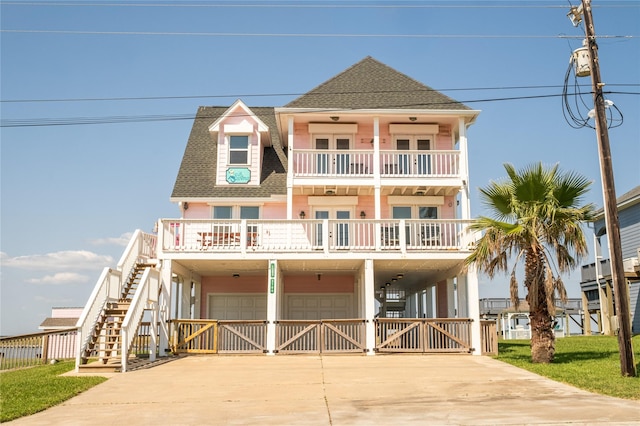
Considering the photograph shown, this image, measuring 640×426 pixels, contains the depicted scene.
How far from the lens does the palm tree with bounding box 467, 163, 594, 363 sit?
608 inches

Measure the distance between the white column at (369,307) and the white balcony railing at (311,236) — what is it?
2.22 ft

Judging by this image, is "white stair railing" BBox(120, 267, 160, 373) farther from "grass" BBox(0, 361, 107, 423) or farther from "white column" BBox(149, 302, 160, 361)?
"grass" BBox(0, 361, 107, 423)

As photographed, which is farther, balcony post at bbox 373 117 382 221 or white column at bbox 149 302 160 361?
balcony post at bbox 373 117 382 221

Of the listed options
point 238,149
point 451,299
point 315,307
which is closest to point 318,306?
point 315,307

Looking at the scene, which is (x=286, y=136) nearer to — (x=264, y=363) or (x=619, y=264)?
(x=264, y=363)

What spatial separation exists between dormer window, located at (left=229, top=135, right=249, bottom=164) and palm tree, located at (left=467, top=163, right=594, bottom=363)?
11743 millimetres

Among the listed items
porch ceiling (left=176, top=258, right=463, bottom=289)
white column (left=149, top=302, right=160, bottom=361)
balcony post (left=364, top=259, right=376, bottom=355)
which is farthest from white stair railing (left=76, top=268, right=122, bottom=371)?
balcony post (left=364, top=259, right=376, bottom=355)

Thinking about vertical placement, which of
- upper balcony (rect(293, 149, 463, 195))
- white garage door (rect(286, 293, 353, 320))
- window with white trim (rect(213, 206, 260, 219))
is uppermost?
upper balcony (rect(293, 149, 463, 195))

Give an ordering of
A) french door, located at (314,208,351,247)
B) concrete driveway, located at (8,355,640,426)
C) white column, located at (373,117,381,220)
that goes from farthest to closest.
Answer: white column, located at (373,117,381,220) < french door, located at (314,208,351,247) < concrete driveway, located at (8,355,640,426)

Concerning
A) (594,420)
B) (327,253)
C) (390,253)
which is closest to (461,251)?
(390,253)

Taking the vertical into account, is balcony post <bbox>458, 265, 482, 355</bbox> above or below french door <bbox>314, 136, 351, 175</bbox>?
below

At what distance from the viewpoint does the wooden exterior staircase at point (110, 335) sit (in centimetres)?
A: 1512

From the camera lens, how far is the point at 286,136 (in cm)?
2511

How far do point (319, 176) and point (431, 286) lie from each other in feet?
24.7
